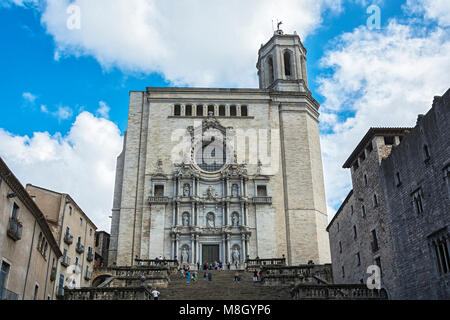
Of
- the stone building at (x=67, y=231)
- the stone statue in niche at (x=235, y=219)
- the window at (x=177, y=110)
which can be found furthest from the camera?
the window at (x=177, y=110)

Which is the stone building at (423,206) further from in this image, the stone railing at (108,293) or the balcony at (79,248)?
the balcony at (79,248)

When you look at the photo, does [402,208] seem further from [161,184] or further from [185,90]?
[185,90]

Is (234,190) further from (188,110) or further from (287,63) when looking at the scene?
(287,63)

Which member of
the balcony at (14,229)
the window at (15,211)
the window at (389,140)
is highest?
the window at (389,140)

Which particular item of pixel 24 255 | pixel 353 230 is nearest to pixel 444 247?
pixel 353 230

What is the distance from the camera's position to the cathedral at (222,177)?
3644 centimetres

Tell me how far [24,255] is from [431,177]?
1693 cm

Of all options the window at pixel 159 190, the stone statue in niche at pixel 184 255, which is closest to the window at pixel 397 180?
the stone statue in niche at pixel 184 255

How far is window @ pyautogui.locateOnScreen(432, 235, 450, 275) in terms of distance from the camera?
1691 cm

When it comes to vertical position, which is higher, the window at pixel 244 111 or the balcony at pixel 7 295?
the window at pixel 244 111

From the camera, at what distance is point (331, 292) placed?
1742cm

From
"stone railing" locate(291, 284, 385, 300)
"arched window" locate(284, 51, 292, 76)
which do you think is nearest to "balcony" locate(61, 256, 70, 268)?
"stone railing" locate(291, 284, 385, 300)

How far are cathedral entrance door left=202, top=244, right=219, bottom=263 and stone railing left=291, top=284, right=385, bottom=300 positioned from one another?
62.6 ft

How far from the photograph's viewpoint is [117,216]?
126ft
